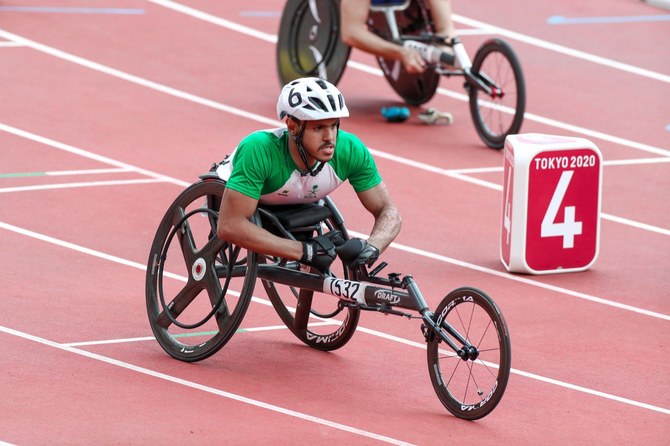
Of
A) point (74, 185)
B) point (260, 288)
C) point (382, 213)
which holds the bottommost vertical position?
point (74, 185)

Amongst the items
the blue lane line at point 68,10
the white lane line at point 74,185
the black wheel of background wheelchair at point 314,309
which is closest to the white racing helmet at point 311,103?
the black wheel of background wheelchair at point 314,309

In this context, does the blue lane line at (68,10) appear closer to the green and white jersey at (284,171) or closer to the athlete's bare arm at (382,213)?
the green and white jersey at (284,171)

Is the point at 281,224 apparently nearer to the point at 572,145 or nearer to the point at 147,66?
the point at 572,145

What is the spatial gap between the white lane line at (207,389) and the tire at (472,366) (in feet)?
1.71

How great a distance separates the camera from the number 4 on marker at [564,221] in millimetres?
10328

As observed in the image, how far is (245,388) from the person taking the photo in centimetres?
778

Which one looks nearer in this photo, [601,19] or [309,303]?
[309,303]

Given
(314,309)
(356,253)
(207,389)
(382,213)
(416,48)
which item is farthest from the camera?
(416,48)

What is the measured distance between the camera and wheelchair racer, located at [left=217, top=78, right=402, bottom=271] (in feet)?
25.0

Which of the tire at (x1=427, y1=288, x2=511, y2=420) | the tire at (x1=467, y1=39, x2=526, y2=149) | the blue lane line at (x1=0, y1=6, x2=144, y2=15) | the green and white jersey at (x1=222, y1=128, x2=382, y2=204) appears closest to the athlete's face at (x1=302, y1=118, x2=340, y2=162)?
the green and white jersey at (x1=222, y1=128, x2=382, y2=204)

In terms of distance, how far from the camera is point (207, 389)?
771 centimetres

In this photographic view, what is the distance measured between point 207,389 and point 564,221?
149 inches

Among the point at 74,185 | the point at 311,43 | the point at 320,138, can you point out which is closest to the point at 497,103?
the point at 311,43

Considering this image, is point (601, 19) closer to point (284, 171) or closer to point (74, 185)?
point (74, 185)
